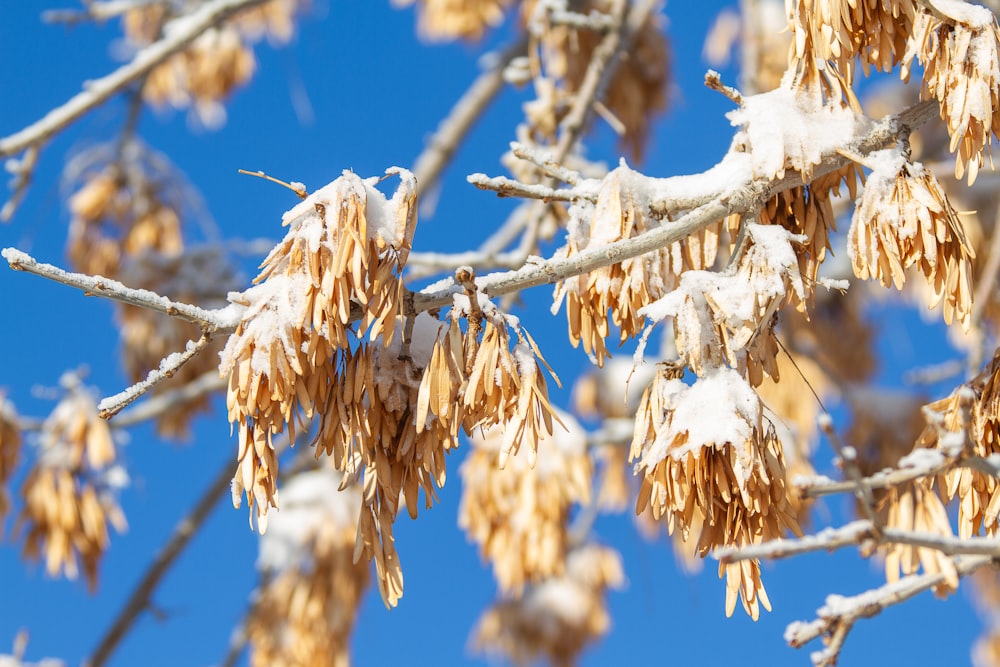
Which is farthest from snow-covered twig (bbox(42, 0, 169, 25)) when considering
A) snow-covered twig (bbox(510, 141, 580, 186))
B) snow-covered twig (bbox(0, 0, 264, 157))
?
snow-covered twig (bbox(510, 141, 580, 186))

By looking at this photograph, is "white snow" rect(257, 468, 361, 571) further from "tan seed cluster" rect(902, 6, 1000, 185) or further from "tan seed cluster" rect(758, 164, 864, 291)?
"tan seed cluster" rect(902, 6, 1000, 185)

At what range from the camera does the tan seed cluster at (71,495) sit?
3152mm

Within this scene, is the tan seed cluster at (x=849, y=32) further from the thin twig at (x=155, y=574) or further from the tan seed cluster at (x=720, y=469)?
the thin twig at (x=155, y=574)

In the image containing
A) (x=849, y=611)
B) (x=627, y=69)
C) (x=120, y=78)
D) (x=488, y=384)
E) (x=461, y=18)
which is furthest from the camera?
(x=461, y=18)

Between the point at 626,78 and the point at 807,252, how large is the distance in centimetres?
210

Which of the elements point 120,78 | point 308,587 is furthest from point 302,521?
point 120,78

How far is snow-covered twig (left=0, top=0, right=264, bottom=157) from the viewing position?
232 centimetres

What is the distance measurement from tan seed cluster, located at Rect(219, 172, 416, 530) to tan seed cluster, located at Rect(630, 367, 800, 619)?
0.97ft

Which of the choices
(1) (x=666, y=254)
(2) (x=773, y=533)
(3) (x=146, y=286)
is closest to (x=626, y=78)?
(3) (x=146, y=286)

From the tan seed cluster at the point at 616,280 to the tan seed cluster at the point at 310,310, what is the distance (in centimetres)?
23

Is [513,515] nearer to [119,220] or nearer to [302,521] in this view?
[302,521]

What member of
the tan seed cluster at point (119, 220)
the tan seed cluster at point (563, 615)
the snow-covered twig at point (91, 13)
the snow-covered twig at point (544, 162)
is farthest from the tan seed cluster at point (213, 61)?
the snow-covered twig at point (544, 162)

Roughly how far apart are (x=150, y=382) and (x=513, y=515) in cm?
184

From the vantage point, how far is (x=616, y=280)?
1291 mm
